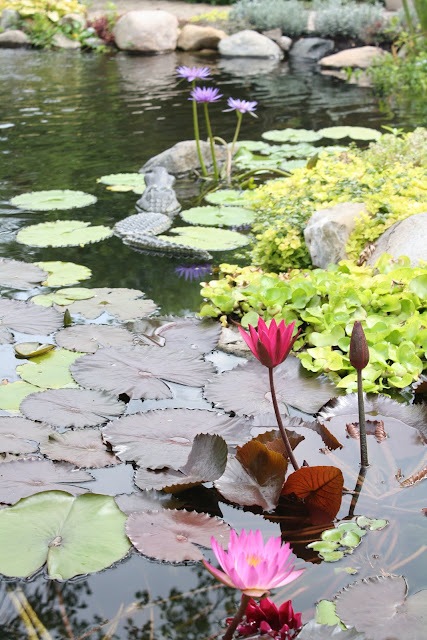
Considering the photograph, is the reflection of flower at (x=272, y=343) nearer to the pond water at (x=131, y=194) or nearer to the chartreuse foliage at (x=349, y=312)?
the pond water at (x=131, y=194)

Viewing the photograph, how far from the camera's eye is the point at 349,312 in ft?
9.91

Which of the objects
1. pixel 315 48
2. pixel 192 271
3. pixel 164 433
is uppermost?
pixel 315 48

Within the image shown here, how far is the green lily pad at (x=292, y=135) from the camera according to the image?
7.64 metres

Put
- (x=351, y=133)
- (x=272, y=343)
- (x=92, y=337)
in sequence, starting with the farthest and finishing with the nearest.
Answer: (x=351, y=133) → (x=92, y=337) → (x=272, y=343)

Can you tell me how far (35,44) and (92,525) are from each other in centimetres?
1517

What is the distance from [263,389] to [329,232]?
5.12 feet

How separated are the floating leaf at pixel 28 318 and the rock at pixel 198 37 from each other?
12682mm

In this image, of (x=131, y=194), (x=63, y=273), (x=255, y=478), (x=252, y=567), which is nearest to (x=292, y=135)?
(x=131, y=194)

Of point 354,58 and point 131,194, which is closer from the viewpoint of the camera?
point 131,194

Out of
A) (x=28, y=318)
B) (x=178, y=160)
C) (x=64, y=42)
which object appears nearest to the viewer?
(x=28, y=318)

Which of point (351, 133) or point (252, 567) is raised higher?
point (252, 567)

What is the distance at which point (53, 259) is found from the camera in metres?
4.53

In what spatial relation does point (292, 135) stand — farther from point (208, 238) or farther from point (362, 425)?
point (362, 425)

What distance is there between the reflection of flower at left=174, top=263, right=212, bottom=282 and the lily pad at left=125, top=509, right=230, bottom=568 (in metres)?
2.45
